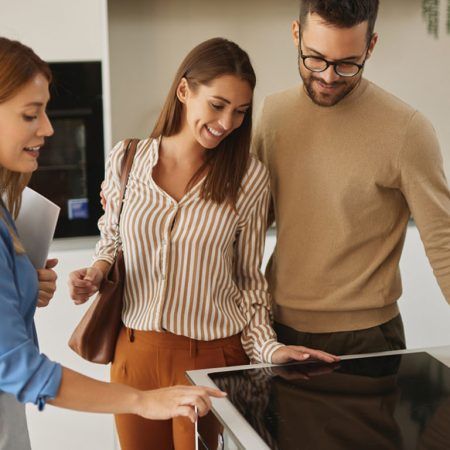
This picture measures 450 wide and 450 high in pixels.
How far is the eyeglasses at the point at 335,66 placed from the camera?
5.17 ft

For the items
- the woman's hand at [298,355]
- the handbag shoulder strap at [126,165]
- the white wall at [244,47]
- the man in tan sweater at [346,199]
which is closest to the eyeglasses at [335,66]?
the man in tan sweater at [346,199]

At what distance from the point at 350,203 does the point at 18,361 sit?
2.60ft

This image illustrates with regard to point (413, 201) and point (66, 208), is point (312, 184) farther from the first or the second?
point (66, 208)

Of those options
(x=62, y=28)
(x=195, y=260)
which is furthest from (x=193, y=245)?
(x=62, y=28)

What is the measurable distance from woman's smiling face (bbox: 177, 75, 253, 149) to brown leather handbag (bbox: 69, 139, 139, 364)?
0.63 feet

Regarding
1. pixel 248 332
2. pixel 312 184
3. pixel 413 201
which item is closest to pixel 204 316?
pixel 248 332

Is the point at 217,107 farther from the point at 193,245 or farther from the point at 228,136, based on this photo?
the point at 193,245

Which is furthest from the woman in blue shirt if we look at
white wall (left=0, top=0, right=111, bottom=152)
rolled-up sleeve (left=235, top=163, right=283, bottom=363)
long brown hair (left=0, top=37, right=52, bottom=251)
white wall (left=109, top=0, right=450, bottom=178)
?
white wall (left=109, top=0, right=450, bottom=178)

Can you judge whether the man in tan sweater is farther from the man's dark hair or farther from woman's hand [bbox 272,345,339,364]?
woman's hand [bbox 272,345,339,364]

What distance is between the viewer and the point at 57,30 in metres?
2.68

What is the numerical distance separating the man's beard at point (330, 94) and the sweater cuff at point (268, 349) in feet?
1.65

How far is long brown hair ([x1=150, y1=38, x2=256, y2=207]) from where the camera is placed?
1602 mm

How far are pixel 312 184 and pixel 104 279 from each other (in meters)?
0.48

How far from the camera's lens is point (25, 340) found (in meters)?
1.16
